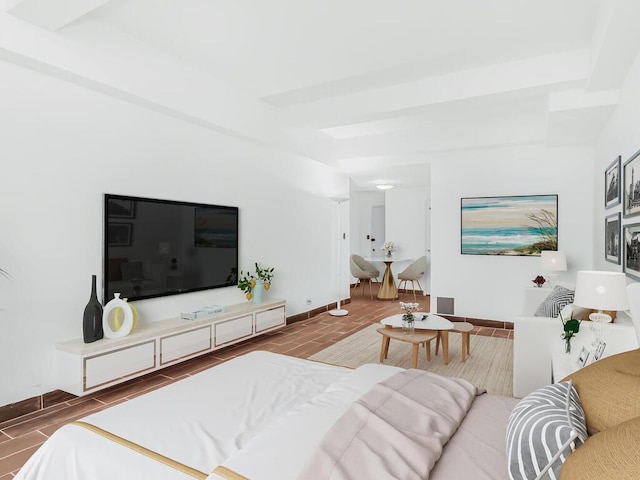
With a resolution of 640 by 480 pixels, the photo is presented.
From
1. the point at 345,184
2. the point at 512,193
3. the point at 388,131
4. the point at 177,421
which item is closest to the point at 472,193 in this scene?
the point at 512,193

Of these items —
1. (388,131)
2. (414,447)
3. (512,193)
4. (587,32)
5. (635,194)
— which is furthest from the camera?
(388,131)

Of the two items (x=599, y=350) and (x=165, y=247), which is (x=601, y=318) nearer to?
(x=599, y=350)

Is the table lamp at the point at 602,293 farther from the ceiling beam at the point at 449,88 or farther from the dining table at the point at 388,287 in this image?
the dining table at the point at 388,287

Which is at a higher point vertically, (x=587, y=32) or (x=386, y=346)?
(x=587, y=32)

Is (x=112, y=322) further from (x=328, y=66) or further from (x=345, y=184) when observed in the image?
(x=345, y=184)

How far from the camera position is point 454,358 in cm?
416

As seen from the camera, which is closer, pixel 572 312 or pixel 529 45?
pixel 572 312

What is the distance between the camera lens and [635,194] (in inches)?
108

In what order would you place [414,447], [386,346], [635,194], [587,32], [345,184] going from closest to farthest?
1. [414,447]
2. [635,194]
3. [587,32]
4. [386,346]
5. [345,184]

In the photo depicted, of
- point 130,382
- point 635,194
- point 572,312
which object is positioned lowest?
point 130,382

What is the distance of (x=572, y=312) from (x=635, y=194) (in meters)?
0.92

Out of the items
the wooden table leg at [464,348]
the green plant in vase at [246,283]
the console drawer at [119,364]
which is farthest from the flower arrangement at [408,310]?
the console drawer at [119,364]

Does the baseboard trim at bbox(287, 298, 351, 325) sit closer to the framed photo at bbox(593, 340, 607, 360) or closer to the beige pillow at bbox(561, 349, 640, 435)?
the framed photo at bbox(593, 340, 607, 360)

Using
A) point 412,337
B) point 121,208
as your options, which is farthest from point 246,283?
point 412,337
